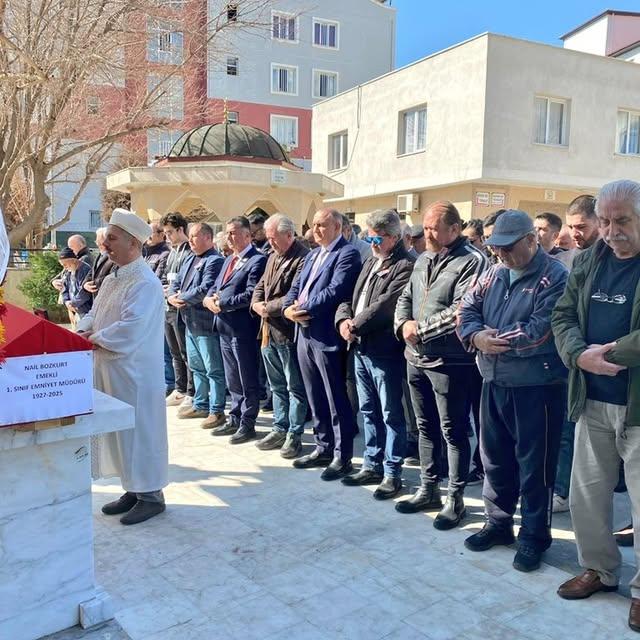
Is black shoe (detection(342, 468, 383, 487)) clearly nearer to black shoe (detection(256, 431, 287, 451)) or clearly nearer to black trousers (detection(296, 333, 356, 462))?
black trousers (detection(296, 333, 356, 462))

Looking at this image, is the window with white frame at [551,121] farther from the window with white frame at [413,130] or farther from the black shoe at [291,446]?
the black shoe at [291,446]

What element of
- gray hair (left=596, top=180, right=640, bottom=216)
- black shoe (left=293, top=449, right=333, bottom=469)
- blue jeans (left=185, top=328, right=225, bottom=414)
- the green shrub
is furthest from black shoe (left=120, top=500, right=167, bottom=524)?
the green shrub

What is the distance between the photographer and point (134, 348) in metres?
4.04

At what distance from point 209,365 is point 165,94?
10245 millimetres

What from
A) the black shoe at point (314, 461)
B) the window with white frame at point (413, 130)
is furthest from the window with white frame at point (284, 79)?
the black shoe at point (314, 461)

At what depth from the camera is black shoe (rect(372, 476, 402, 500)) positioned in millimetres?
4406

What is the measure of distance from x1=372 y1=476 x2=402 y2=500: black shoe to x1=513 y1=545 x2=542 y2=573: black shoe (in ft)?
3.61

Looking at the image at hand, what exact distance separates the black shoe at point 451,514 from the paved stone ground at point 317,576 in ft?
0.19

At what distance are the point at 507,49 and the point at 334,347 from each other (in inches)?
559

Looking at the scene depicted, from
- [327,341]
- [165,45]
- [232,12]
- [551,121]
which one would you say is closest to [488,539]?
[327,341]

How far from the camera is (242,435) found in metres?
5.77

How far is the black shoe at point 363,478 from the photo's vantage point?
15.3 ft

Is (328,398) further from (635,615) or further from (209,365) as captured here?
(635,615)

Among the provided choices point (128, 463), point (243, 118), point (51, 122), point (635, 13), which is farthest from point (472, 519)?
point (635, 13)
